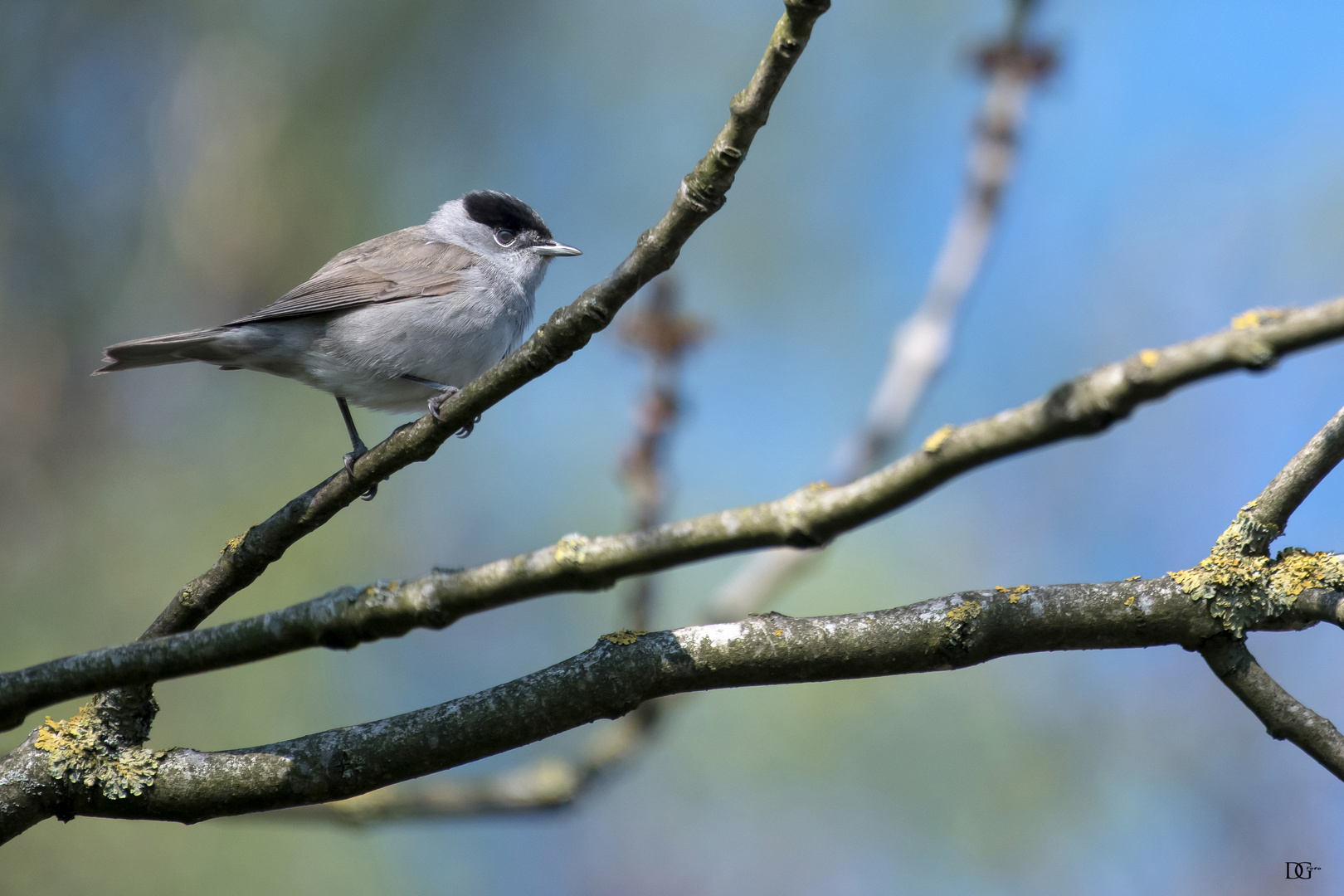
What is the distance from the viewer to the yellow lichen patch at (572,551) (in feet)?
→ 8.75

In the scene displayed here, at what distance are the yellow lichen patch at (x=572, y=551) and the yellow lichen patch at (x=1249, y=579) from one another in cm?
173

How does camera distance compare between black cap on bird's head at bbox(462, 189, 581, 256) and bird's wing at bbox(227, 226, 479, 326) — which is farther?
black cap on bird's head at bbox(462, 189, 581, 256)

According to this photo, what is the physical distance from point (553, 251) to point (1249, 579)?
5.22 m

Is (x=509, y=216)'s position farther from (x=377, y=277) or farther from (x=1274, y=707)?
(x=1274, y=707)

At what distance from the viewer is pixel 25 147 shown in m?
14.0

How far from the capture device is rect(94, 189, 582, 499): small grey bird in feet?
19.7

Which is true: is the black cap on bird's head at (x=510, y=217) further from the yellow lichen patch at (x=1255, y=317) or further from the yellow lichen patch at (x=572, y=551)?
the yellow lichen patch at (x=1255, y=317)

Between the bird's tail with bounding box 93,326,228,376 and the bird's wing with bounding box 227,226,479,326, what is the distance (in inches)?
7.7

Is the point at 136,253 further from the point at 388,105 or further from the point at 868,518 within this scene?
the point at 868,518

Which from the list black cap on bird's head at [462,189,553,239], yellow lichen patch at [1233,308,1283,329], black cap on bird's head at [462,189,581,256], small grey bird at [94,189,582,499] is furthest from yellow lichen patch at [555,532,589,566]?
black cap on bird's head at [462,189,553,239]

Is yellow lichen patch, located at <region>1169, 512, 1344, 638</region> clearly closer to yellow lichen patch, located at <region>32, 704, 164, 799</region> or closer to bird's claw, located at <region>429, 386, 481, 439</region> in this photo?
bird's claw, located at <region>429, 386, 481, 439</region>

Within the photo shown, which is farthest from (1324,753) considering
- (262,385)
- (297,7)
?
(297,7)

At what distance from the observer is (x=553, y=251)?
7.31 m

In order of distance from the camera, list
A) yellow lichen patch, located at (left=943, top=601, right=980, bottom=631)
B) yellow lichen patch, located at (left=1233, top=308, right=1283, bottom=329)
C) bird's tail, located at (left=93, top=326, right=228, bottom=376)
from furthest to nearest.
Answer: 1. bird's tail, located at (left=93, top=326, right=228, bottom=376)
2. yellow lichen patch, located at (left=943, top=601, right=980, bottom=631)
3. yellow lichen patch, located at (left=1233, top=308, right=1283, bottom=329)
